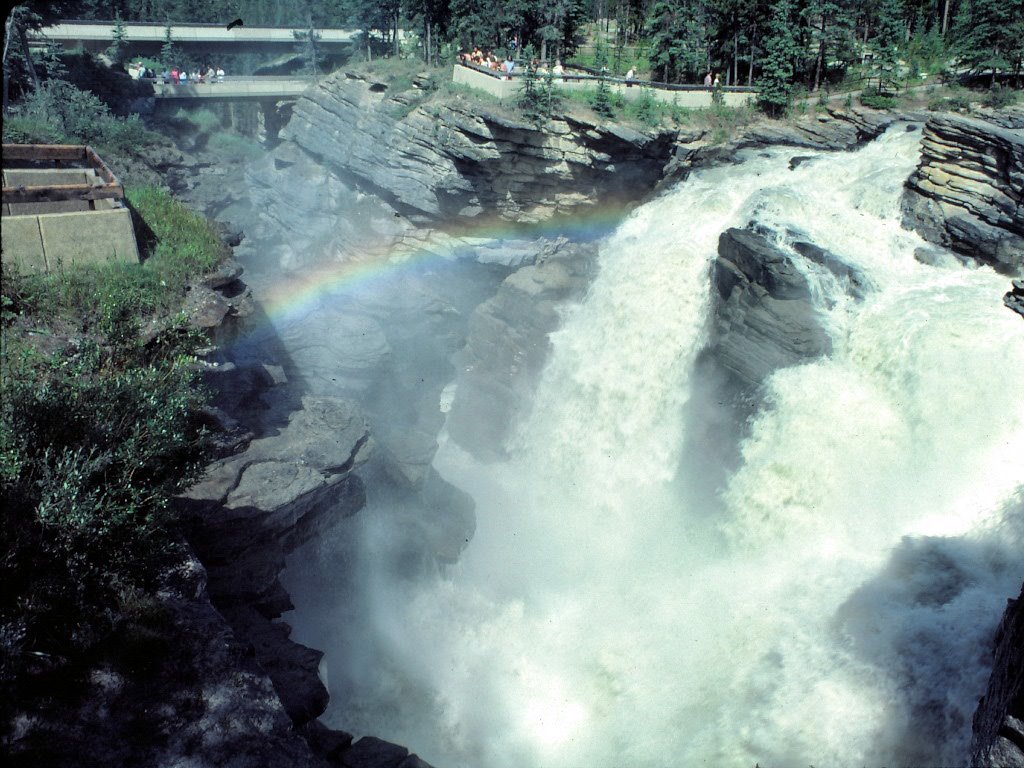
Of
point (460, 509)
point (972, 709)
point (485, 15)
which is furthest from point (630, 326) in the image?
point (485, 15)

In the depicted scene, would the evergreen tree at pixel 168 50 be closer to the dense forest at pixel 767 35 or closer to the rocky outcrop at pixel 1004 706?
the dense forest at pixel 767 35

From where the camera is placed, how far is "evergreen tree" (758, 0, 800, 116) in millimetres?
29219

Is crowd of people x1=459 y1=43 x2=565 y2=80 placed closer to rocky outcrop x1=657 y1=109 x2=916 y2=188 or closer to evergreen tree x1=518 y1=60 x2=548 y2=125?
evergreen tree x1=518 y1=60 x2=548 y2=125

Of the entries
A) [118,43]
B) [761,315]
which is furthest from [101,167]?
[118,43]

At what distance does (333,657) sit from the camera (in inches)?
630

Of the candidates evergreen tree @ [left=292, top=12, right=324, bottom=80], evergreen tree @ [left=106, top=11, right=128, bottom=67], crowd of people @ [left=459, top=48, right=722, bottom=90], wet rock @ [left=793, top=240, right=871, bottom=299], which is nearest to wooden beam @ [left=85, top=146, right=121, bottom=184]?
crowd of people @ [left=459, top=48, right=722, bottom=90]

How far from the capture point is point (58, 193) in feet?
43.1

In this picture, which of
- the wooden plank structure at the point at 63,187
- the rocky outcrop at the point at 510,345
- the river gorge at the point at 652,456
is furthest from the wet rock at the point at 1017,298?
the rocky outcrop at the point at 510,345

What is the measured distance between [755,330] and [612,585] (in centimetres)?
725

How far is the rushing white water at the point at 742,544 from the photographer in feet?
35.9

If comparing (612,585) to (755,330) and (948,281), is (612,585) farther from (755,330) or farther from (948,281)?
(948,281)

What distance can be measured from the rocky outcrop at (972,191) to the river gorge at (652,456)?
0.29 feet

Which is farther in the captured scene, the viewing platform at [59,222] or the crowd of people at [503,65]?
the crowd of people at [503,65]

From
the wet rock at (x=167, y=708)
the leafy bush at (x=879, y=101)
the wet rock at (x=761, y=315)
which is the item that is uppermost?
the leafy bush at (x=879, y=101)
